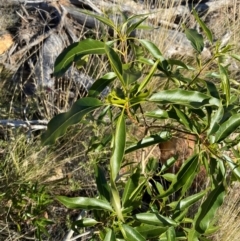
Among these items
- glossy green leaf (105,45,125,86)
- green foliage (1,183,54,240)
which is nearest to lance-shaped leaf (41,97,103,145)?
glossy green leaf (105,45,125,86)

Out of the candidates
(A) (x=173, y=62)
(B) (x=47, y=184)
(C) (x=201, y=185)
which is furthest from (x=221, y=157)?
(B) (x=47, y=184)

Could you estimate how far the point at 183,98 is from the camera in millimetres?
1168

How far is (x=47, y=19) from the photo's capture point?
353cm

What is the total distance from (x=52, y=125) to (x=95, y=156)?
1.46 meters

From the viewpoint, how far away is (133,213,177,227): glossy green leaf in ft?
4.26

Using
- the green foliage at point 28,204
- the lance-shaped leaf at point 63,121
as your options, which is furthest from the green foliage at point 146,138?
the green foliage at point 28,204

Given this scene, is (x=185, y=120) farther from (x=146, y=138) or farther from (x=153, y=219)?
(x=153, y=219)

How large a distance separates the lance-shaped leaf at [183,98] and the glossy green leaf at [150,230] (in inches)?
15.3

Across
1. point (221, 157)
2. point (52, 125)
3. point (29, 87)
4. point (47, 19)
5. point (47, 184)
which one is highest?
point (52, 125)

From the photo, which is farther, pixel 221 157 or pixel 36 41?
pixel 36 41

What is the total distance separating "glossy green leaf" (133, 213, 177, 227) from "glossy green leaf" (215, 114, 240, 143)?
280mm

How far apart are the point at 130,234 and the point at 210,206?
0.22m

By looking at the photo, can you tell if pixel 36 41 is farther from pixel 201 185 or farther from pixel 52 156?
pixel 201 185

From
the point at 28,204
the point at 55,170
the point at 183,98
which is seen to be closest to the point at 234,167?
the point at 183,98
